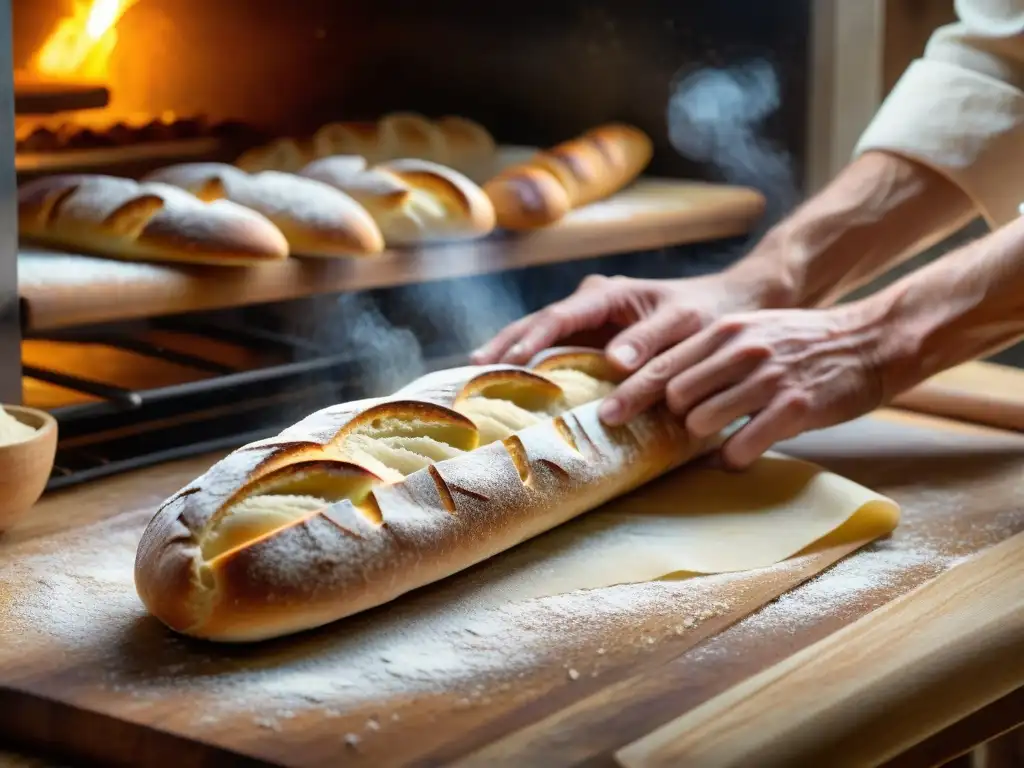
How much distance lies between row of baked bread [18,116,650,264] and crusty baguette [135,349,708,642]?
0.29 m

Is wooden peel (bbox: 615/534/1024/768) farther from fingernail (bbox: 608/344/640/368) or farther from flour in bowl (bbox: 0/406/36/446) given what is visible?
flour in bowl (bbox: 0/406/36/446)

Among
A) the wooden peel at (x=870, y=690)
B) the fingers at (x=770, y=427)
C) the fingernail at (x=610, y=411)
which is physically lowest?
the wooden peel at (x=870, y=690)

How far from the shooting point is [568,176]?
2072 millimetres

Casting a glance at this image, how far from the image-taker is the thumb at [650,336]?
1.64 metres

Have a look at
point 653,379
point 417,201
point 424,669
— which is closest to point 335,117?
point 417,201

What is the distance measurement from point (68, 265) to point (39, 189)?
22 centimetres

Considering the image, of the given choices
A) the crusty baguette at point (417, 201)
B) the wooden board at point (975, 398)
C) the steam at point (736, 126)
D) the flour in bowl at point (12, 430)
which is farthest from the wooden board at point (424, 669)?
the steam at point (736, 126)

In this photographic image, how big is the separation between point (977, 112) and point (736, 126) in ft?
1.54

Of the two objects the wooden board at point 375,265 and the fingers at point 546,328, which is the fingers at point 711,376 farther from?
the wooden board at point 375,265

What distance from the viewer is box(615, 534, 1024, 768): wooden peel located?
0.97 meters

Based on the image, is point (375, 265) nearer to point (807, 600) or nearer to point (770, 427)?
point (770, 427)

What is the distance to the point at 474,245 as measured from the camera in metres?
1.88

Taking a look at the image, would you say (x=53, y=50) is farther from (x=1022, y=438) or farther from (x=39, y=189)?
(x=1022, y=438)

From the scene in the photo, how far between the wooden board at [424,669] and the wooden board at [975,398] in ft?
1.49
